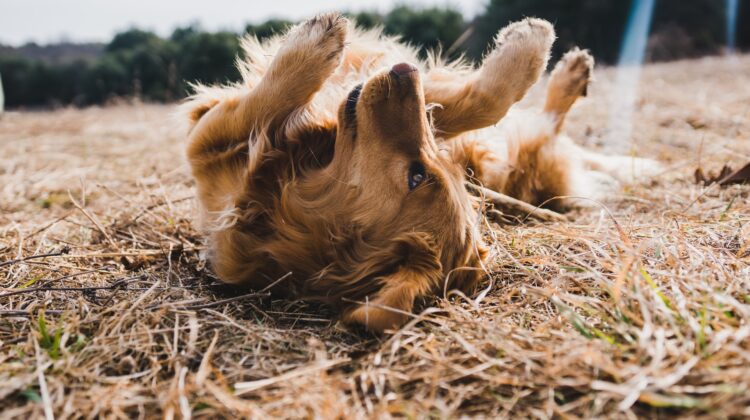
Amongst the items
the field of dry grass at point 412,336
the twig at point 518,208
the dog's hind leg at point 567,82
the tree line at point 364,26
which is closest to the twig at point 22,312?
the field of dry grass at point 412,336

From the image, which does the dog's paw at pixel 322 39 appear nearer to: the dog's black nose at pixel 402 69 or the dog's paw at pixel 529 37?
the dog's black nose at pixel 402 69

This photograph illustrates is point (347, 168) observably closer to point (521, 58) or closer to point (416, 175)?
point (416, 175)

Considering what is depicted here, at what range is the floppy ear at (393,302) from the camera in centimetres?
163

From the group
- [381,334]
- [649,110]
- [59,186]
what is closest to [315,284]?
[381,334]

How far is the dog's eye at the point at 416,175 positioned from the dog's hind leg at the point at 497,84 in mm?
601

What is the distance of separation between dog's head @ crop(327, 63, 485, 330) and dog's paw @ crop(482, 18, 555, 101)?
641 mm

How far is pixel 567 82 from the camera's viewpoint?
322 cm

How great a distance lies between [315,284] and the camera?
2.02 metres

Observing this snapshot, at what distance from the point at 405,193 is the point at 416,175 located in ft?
0.26

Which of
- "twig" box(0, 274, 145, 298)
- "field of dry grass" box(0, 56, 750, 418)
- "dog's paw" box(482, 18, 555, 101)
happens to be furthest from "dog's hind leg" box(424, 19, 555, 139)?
"twig" box(0, 274, 145, 298)

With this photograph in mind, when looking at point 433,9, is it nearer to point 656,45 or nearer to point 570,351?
point 656,45

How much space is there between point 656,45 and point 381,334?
2193cm

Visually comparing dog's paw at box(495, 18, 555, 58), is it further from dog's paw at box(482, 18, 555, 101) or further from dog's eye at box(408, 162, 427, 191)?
dog's eye at box(408, 162, 427, 191)

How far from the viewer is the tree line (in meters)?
14.0
